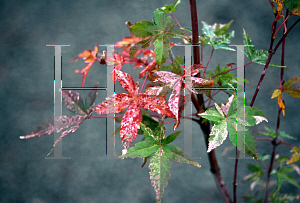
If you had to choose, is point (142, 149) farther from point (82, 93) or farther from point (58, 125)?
point (82, 93)

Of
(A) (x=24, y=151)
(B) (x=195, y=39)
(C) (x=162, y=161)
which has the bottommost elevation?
(A) (x=24, y=151)

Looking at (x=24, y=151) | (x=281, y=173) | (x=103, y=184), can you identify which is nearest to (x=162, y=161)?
(x=281, y=173)

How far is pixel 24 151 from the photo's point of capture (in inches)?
31.5

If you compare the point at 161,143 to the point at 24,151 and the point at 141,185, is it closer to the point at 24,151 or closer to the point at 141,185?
the point at 141,185

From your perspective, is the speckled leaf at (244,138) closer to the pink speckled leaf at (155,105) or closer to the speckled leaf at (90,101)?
the pink speckled leaf at (155,105)

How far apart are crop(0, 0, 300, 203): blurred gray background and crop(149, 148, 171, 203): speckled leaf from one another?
0.50m

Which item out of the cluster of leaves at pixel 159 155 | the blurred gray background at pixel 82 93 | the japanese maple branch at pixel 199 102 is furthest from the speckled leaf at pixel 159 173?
the blurred gray background at pixel 82 93

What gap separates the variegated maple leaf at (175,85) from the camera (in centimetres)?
28

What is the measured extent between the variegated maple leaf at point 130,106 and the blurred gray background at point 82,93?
0.50 m

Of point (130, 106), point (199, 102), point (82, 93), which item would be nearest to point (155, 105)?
point (130, 106)

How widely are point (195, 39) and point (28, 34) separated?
0.73 metres

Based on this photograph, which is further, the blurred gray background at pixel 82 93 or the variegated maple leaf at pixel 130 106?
the blurred gray background at pixel 82 93

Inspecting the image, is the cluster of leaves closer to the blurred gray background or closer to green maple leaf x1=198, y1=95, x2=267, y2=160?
green maple leaf x1=198, y1=95, x2=267, y2=160

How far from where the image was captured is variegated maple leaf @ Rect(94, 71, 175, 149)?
287 millimetres
